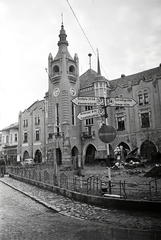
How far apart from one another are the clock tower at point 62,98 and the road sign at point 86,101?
23.8m

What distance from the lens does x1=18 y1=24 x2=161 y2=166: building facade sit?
3288 cm

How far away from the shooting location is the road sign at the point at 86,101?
8719 millimetres

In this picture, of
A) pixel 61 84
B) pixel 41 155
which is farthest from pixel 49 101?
pixel 41 155

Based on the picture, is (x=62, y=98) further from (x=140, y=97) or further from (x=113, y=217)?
(x=113, y=217)

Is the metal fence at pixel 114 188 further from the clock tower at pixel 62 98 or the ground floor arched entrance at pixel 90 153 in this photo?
the ground floor arched entrance at pixel 90 153

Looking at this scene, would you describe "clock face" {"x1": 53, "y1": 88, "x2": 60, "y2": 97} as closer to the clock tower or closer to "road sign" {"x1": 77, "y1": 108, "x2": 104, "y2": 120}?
the clock tower

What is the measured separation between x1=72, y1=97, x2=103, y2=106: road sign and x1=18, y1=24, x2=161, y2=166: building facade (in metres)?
22.3

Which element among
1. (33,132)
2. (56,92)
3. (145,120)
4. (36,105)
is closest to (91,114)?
(145,120)

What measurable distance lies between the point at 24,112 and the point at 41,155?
1219 centimetres

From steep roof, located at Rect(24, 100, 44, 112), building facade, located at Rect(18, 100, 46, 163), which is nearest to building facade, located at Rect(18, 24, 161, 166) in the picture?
building facade, located at Rect(18, 100, 46, 163)

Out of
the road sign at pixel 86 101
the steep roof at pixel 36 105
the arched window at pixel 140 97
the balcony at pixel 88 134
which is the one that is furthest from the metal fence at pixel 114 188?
the steep roof at pixel 36 105

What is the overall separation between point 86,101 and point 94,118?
28.0 meters

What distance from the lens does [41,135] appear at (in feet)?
146

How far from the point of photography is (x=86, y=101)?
9031 millimetres
